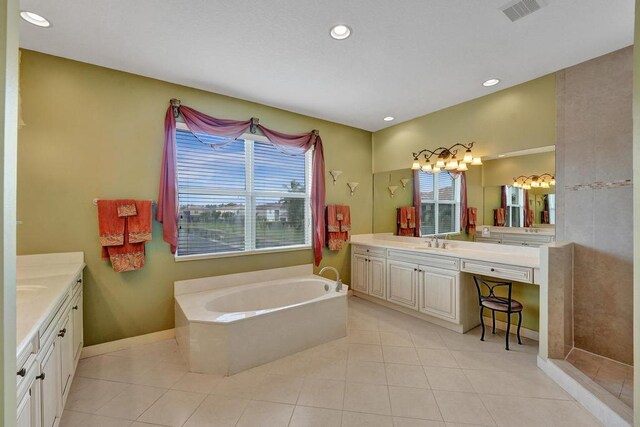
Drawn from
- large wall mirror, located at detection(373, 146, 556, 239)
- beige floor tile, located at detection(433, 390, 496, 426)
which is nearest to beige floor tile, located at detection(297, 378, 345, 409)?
beige floor tile, located at detection(433, 390, 496, 426)

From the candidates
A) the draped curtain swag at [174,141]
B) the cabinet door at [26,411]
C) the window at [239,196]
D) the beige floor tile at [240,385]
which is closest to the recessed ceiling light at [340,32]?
the draped curtain swag at [174,141]

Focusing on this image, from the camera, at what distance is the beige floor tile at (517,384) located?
1927 mm

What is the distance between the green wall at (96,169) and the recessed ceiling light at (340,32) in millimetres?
1644

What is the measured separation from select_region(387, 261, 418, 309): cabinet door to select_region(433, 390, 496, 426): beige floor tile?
1377 millimetres

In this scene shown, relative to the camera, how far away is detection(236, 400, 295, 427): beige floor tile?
167 centimetres

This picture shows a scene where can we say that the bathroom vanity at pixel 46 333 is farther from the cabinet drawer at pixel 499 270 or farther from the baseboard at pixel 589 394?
the cabinet drawer at pixel 499 270

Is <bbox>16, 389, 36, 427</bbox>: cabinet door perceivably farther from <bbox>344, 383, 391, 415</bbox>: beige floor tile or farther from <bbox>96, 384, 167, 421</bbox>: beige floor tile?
<bbox>344, 383, 391, 415</bbox>: beige floor tile

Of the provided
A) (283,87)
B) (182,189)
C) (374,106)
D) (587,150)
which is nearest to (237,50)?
(283,87)

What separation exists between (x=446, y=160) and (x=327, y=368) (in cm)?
285

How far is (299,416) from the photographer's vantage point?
173 centimetres

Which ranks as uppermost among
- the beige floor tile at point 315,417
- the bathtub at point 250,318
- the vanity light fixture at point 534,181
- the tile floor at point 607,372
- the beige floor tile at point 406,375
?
the vanity light fixture at point 534,181

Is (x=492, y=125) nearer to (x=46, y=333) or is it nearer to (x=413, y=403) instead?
(x=413, y=403)

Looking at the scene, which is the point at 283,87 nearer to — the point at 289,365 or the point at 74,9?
the point at 74,9

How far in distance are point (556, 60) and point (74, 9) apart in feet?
12.5
